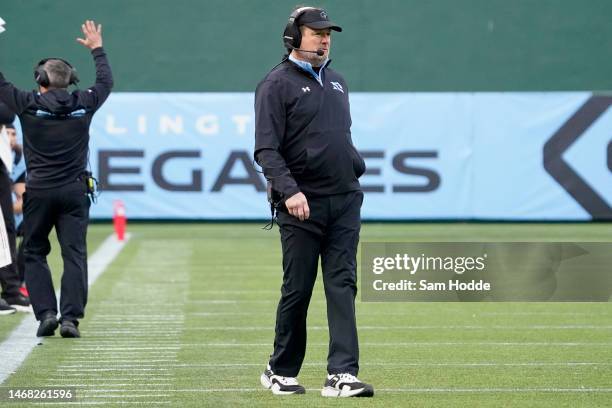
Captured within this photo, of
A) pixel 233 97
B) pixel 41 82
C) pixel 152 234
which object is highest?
pixel 41 82

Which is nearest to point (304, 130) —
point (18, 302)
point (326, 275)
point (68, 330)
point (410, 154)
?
point (326, 275)

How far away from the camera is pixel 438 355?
929 centimetres

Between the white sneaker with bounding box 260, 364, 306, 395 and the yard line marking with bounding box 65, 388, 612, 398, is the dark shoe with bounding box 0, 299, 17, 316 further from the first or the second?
the white sneaker with bounding box 260, 364, 306, 395

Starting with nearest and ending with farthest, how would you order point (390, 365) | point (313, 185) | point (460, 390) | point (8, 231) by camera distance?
point (313, 185) → point (460, 390) → point (390, 365) → point (8, 231)

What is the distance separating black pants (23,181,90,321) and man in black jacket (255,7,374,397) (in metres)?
2.96

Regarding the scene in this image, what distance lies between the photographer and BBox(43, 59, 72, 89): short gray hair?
9.95 m

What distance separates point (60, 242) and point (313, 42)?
137 inches

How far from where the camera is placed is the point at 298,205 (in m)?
7.19

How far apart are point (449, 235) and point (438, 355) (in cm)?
1188

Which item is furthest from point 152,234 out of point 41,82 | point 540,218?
point 41,82

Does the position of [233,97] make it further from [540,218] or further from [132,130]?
[540,218]

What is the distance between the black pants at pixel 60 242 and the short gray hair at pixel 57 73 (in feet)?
2.31

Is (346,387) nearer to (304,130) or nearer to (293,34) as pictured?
(304,130)

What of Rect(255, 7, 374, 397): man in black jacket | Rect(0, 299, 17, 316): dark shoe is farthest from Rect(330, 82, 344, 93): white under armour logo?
Rect(0, 299, 17, 316): dark shoe
